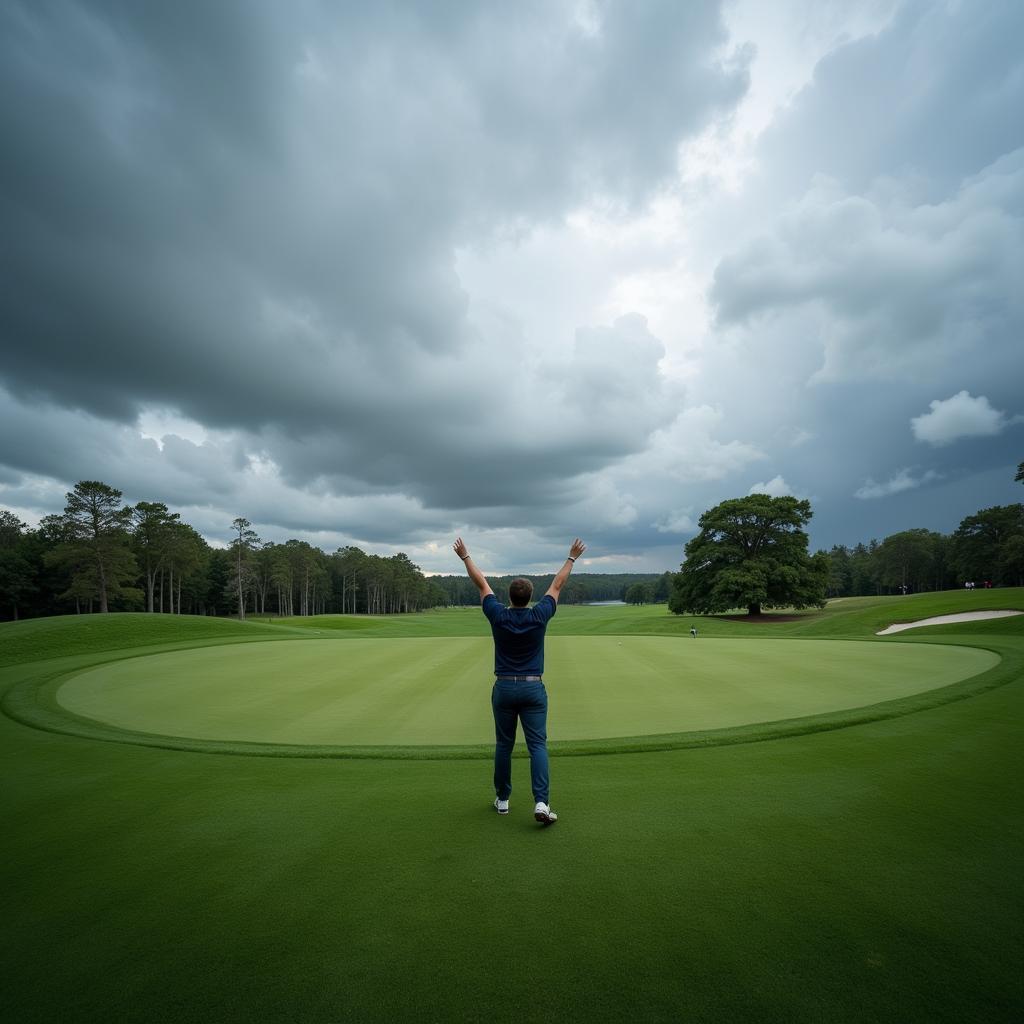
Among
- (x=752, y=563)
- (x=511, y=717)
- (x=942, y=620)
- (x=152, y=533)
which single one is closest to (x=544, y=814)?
(x=511, y=717)

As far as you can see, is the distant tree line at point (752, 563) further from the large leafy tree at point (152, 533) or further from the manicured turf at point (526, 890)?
the large leafy tree at point (152, 533)

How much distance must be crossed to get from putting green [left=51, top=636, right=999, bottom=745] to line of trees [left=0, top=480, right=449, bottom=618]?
38.9 m

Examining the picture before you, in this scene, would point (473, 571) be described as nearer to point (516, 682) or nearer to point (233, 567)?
point (516, 682)

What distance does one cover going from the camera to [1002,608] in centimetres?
2483

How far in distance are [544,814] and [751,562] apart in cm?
3953

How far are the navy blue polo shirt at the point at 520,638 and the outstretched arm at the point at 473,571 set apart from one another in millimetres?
129

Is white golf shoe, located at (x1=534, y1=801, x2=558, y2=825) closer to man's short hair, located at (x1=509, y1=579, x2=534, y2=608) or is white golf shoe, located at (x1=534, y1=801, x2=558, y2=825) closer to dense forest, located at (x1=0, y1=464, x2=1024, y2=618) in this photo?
man's short hair, located at (x1=509, y1=579, x2=534, y2=608)

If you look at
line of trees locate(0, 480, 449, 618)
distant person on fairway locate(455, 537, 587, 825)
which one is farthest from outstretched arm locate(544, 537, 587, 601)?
line of trees locate(0, 480, 449, 618)

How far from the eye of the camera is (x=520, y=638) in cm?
450

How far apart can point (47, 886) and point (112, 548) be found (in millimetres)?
53609

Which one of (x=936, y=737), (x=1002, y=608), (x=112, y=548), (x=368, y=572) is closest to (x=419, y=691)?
(x=936, y=737)

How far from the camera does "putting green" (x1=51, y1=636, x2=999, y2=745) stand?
24.7 ft

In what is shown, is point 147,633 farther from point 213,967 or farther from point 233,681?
point 213,967

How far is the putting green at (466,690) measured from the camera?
7527 millimetres
